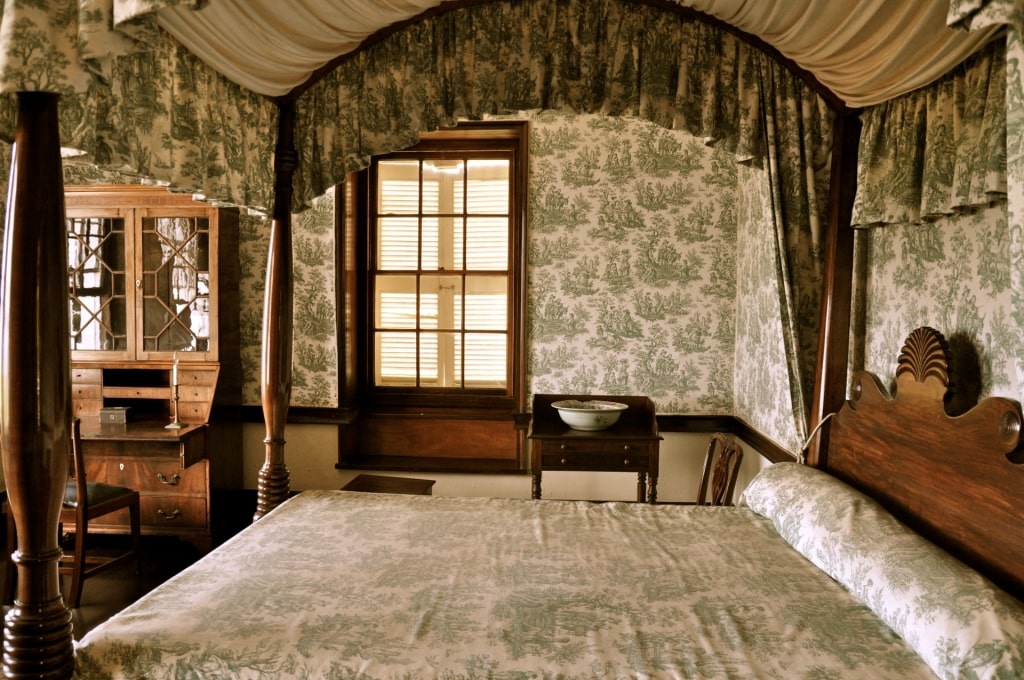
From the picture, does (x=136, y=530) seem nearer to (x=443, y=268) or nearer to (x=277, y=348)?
(x=277, y=348)

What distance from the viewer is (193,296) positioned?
172 inches

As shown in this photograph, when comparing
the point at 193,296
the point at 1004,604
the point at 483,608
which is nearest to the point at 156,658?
the point at 483,608

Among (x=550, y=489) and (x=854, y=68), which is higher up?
(x=854, y=68)

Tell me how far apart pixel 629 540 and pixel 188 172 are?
68.8 inches

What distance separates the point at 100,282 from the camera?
14.4 feet

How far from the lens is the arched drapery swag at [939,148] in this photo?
1.83 m

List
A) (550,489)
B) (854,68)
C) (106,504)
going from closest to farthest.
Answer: (854,68) → (106,504) → (550,489)

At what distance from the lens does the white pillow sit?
4.72 feet

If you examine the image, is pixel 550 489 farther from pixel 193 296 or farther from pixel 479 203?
pixel 193 296

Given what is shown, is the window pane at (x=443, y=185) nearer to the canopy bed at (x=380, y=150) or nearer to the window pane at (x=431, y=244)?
the window pane at (x=431, y=244)

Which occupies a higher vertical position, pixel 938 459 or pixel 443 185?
pixel 443 185

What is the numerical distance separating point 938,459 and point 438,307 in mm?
3336

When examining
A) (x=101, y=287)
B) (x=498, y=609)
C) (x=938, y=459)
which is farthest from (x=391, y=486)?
(x=938, y=459)

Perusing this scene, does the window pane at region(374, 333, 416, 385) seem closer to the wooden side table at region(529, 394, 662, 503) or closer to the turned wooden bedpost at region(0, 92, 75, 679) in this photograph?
the wooden side table at region(529, 394, 662, 503)
